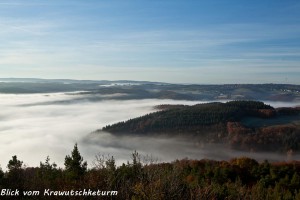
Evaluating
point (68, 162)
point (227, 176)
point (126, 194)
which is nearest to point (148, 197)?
A: point (126, 194)

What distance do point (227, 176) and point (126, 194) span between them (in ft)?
236

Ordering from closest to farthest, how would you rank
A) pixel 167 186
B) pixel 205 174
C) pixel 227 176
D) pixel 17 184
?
1. pixel 167 186
2. pixel 17 184
3. pixel 205 174
4. pixel 227 176

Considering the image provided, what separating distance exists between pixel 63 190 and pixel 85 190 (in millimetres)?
1822

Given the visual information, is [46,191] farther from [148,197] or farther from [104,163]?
[148,197]

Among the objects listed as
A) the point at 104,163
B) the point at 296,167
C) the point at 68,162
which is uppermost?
the point at 104,163

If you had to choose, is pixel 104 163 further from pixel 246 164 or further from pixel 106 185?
pixel 246 164

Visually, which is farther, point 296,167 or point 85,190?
point 296,167

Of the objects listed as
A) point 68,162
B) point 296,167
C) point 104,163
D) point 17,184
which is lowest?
point 296,167

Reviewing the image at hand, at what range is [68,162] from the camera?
5600 cm

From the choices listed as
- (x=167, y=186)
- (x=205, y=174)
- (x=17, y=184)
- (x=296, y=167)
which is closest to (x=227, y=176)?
(x=205, y=174)

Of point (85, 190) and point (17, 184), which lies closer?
point (85, 190)

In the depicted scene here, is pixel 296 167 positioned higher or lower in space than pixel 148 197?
lower

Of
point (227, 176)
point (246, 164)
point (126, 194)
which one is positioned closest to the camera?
point (126, 194)

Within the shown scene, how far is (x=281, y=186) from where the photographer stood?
245 ft
